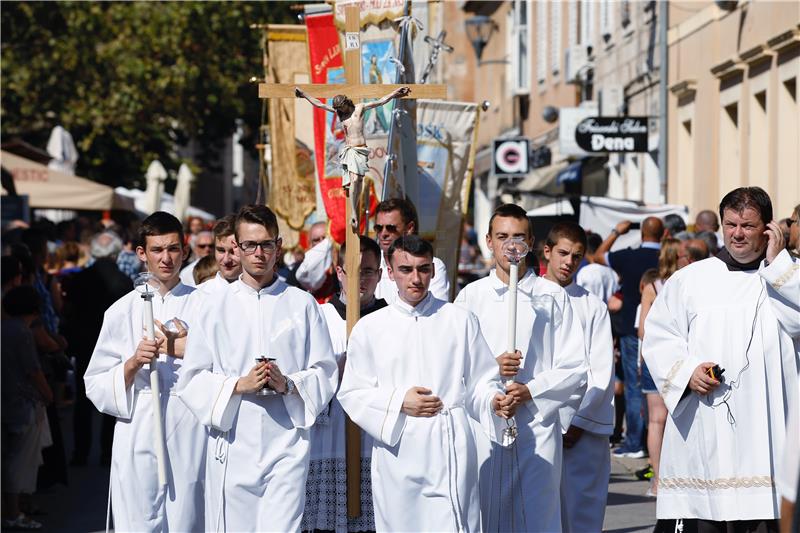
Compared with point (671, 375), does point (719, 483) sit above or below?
below

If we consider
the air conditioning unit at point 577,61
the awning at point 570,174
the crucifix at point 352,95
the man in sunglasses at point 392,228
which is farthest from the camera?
the air conditioning unit at point 577,61

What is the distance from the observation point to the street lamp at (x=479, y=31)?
33.9 meters

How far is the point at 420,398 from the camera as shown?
7414 mm

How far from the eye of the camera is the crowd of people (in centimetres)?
754

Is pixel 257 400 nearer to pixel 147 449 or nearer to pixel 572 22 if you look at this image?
pixel 147 449

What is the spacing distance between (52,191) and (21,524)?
1149 cm

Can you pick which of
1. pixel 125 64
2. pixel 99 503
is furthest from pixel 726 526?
pixel 125 64

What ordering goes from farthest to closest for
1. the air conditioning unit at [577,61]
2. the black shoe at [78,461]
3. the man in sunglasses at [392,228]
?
the air conditioning unit at [577,61], the black shoe at [78,461], the man in sunglasses at [392,228]

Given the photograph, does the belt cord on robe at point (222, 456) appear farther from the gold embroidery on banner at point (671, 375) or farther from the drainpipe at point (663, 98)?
the drainpipe at point (663, 98)

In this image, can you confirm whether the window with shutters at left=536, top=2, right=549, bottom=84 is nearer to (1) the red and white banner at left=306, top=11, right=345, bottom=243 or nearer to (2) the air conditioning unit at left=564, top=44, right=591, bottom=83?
(2) the air conditioning unit at left=564, top=44, right=591, bottom=83

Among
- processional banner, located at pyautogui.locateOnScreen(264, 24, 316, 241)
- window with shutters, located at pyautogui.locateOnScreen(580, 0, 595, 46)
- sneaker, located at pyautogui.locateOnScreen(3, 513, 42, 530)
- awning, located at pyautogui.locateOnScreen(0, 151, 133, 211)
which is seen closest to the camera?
sneaker, located at pyautogui.locateOnScreen(3, 513, 42, 530)

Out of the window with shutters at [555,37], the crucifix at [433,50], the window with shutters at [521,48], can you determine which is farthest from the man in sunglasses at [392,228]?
the window with shutters at [521,48]

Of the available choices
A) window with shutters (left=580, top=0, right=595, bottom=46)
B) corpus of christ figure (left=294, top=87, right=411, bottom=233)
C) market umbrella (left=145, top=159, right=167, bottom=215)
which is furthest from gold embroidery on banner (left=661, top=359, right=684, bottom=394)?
window with shutters (left=580, top=0, right=595, bottom=46)

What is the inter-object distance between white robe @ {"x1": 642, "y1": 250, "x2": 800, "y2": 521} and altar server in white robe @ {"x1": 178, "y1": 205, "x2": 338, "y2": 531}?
69.3 inches
